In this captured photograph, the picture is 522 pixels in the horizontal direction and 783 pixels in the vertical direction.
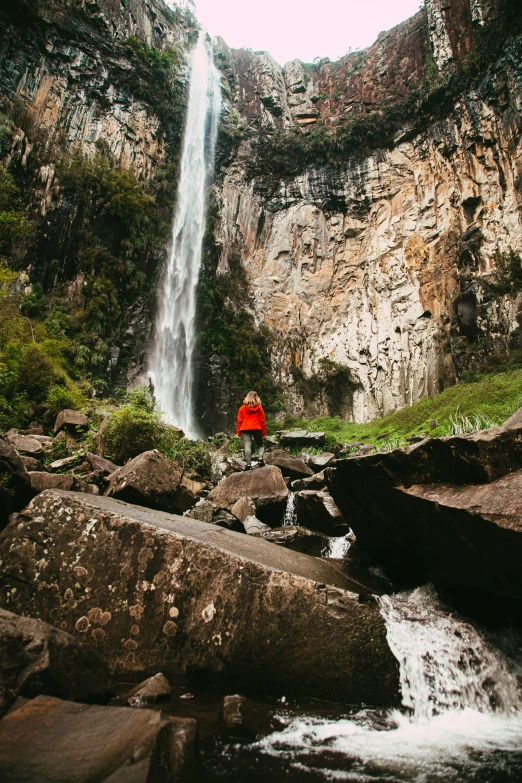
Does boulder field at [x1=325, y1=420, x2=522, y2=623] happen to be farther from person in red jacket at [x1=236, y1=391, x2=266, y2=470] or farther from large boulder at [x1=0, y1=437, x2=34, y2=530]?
person in red jacket at [x1=236, y1=391, x2=266, y2=470]

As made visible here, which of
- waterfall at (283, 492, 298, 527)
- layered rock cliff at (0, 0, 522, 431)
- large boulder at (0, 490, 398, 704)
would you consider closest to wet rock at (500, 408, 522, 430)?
large boulder at (0, 490, 398, 704)

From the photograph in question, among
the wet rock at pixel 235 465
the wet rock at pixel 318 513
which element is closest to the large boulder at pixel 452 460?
the wet rock at pixel 318 513

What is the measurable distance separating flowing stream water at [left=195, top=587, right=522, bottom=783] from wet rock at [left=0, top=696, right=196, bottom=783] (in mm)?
364

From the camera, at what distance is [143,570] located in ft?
9.86

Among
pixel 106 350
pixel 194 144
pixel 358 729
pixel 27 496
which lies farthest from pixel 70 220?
pixel 358 729

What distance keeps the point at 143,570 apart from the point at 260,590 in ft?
2.85

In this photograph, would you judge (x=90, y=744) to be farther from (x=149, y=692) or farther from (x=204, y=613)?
(x=204, y=613)

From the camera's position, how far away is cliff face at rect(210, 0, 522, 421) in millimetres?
18938

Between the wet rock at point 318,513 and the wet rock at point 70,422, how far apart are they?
A: 5.84 metres

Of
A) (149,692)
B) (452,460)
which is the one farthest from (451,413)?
(149,692)

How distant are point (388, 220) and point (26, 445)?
75.2 ft

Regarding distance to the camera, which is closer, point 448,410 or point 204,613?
point 204,613

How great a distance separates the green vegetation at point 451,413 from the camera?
→ 1084cm

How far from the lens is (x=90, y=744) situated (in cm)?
168
